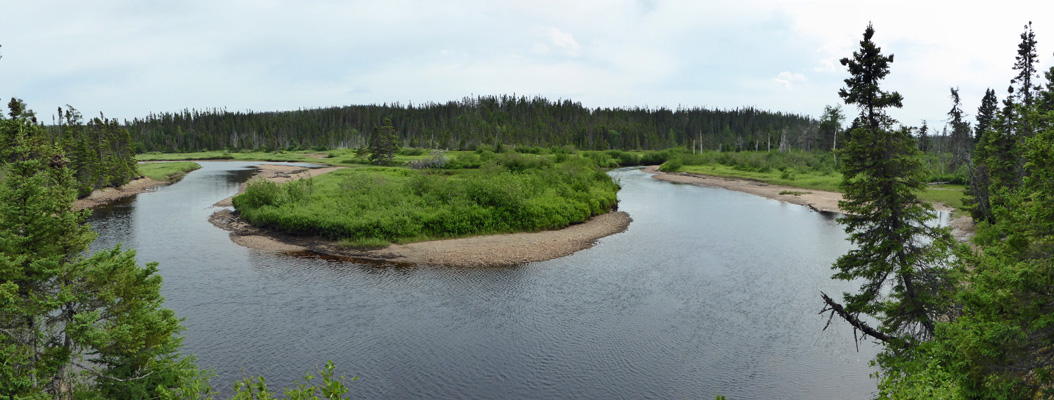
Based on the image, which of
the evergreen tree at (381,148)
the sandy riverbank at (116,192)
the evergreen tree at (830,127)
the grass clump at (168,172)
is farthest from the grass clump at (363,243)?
the evergreen tree at (830,127)

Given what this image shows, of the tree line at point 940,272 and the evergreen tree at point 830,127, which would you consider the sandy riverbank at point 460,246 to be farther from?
the evergreen tree at point 830,127

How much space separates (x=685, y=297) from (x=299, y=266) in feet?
83.8

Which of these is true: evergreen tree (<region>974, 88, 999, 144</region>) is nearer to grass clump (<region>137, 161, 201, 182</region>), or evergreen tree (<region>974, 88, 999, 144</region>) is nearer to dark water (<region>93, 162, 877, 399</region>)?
dark water (<region>93, 162, 877, 399</region>)

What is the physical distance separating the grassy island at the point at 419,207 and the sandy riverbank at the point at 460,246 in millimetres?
1250

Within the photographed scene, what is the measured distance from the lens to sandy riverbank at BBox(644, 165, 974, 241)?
175ft

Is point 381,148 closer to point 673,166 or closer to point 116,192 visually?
point 116,192

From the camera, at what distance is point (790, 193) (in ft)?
272

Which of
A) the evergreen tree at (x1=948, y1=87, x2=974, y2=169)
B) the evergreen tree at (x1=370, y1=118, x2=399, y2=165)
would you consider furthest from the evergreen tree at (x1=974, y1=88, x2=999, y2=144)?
the evergreen tree at (x1=370, y1=118, x2=399, y2=165)

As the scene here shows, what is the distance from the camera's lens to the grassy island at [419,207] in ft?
155

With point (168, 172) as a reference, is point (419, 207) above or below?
below

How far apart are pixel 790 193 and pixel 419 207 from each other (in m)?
57.4

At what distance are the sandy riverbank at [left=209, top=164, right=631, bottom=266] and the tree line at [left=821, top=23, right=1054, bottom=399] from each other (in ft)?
79.5

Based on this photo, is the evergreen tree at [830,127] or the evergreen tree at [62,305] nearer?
the evergreen tree at [62,305]

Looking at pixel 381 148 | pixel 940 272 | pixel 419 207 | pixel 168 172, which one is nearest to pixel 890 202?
pixel 940 272
